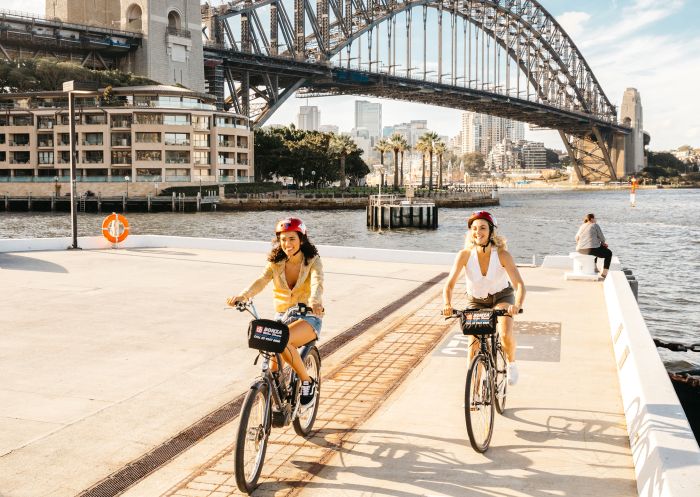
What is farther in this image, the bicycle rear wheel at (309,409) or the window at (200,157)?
the window at (200,157)

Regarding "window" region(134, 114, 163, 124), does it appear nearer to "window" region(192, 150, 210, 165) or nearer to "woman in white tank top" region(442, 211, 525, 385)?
"window" region(192, 150, 210, 165)

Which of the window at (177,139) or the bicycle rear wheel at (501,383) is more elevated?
the window at (177,139)

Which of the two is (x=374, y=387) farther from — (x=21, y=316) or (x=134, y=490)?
(x=21, y=316)

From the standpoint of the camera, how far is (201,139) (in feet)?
331

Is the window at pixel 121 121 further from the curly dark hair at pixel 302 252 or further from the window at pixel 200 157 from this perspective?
the curly dark hair at pixel 302 252

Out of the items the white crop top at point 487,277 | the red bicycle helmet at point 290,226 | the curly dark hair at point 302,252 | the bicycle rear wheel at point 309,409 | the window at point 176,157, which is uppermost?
the window at point 176,157

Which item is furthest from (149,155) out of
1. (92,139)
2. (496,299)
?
(496,299)

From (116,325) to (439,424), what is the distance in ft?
20.6

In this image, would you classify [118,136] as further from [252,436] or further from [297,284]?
[252,436]

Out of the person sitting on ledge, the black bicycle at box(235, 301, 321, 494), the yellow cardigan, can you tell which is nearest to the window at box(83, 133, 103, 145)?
the person sitting on ledge

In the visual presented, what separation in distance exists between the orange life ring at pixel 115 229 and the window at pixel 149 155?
76896 millimetres

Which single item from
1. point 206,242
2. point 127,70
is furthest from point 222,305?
point 127,70

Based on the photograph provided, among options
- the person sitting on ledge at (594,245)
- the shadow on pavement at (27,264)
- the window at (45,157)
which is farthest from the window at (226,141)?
the person sitting on ledge at (594,245)

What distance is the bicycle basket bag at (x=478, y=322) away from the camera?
253 inches
